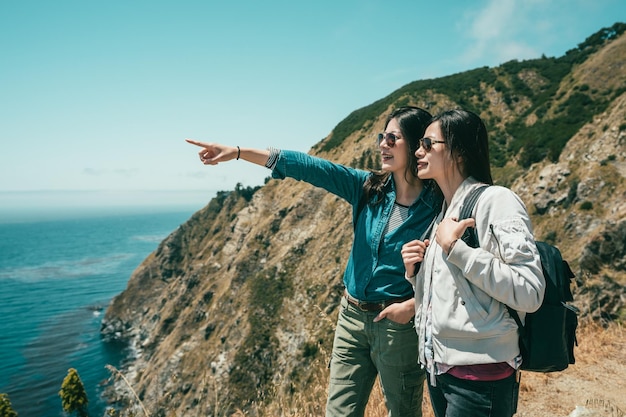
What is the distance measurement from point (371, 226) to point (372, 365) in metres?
1.16

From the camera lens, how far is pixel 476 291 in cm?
218

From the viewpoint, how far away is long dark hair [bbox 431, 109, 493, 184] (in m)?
2.45

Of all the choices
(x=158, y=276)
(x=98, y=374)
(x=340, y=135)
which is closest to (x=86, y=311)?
(x=158, y=276)

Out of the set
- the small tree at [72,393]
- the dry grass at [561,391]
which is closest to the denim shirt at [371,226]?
the dry grass at [561,391]

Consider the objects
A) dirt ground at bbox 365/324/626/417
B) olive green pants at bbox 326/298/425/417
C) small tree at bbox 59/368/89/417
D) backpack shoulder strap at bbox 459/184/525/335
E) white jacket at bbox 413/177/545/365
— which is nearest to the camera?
white jacket at bbox 413/177/545/365

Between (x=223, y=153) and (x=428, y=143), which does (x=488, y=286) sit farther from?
(x=223, y=153)

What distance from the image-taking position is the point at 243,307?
57.2 meters

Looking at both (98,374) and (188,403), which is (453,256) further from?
(98,374)

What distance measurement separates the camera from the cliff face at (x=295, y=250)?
29938 mm

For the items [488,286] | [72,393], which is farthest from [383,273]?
[72,393]

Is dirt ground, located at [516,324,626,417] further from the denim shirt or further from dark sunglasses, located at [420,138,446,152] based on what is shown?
dark sunglasses, located at [420,138,446,152]

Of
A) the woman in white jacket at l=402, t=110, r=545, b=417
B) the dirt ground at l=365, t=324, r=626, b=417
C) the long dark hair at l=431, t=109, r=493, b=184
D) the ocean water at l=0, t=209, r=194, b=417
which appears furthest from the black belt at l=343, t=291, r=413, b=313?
the ocean water at l=0, t=209, r=194, b=417

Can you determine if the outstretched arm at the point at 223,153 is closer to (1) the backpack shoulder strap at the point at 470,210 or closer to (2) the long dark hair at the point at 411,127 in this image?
(2) the long dark hair at the point at 411,127

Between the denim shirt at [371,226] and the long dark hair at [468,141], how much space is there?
584mm
